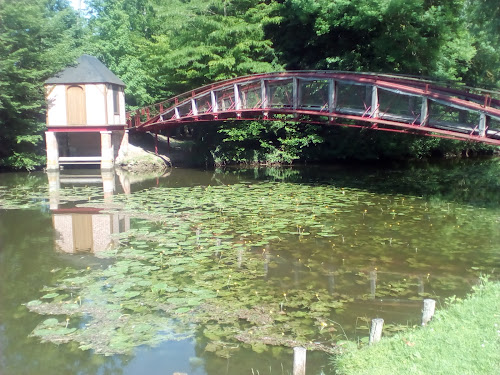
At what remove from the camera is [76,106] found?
24562mm

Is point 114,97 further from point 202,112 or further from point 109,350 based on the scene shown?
point 109,350

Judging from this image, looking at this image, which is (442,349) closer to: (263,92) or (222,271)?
(222,271)

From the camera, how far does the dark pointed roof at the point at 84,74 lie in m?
24.4

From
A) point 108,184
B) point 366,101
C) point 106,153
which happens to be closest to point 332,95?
point 366,101

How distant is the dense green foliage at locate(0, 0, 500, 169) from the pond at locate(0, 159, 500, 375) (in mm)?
7786

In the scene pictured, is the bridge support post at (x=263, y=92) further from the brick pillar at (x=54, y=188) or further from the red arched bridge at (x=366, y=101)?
the brick pillar at (x=54, y=188)

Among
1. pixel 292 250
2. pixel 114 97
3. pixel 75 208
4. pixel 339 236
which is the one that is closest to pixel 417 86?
pixel 339 236

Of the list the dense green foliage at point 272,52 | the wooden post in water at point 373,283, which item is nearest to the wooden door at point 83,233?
the wooden post in water at point 373,283

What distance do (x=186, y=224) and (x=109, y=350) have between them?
6.41m

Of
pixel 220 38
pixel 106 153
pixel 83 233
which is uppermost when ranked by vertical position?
pixel 220 38

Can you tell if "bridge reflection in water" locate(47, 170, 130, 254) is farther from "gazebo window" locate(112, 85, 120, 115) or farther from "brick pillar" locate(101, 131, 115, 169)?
"gazebo window" locate(112, 85, 120, 115)

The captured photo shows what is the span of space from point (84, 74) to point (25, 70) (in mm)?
3003

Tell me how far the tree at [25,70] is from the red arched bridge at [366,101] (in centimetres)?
778

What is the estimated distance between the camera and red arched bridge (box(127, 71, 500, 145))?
43.3 feet
